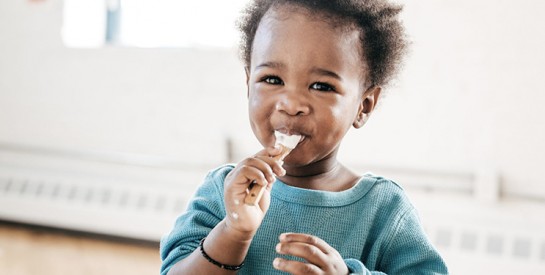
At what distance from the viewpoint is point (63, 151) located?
246 centimetres

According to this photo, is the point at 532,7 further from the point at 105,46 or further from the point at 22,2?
the point at 22,2

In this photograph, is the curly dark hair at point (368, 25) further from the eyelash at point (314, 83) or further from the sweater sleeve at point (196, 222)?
the sweater sleeve at point (196, 222)

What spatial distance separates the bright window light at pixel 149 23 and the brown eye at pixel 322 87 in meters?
1.53

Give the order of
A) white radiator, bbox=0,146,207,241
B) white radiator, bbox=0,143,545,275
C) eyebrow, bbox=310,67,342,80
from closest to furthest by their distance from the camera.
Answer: eyebrow, bbox=310,67,342,80 < white radiator, bbox=0,143,545,275 < white radiator, bbox=0,146,207,241

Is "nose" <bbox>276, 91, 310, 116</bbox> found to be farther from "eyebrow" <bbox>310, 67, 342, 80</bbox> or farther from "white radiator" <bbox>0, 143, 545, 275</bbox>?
"white radiator" <bbox>0, 143, 545, 275</bbox>

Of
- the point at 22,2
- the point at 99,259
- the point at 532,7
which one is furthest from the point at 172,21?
the point at 532,7

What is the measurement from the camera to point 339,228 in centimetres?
84

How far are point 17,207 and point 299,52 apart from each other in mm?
1998

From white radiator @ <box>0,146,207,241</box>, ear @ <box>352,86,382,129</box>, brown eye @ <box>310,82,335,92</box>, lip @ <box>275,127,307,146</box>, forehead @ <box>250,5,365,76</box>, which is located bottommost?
white radiator @ <box>0,146,207,241</box>

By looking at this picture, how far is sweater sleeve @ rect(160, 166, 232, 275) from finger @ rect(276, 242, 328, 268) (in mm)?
179

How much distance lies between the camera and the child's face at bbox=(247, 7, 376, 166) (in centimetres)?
79

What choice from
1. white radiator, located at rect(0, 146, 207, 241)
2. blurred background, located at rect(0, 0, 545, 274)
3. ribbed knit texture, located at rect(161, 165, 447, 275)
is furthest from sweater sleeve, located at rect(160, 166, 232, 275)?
white radiator, located at rect(0, 146, 207, 241)

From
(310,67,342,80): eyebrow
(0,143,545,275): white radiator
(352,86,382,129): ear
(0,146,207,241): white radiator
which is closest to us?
(310,67,342,80): eyebrow

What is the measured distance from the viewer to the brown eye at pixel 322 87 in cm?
80
